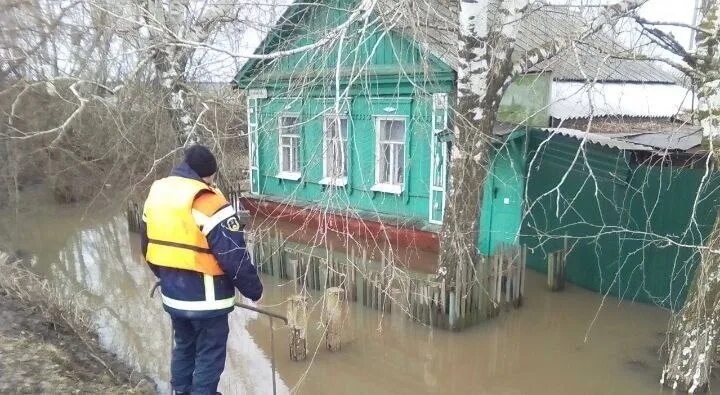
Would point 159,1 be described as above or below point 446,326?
above

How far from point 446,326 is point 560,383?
1471mm

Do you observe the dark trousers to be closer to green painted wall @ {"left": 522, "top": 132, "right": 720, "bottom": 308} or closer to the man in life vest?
the man in life vest

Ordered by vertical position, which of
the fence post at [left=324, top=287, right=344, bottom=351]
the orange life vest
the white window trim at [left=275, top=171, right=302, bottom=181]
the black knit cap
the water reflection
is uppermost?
the black knit cap

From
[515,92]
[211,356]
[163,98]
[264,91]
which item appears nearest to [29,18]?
[163,98]

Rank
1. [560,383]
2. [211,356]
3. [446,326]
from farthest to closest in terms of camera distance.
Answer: [446,326] < [560,383] < [211,356]

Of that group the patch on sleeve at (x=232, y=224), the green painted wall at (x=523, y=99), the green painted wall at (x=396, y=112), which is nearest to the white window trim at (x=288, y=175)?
the green painted wall at (x=396, y=112)

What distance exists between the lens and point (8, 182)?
1382 cm

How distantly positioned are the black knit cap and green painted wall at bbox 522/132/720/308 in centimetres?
385

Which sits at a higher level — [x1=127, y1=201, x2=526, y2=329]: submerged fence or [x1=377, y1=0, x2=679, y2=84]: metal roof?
[x1=377, y1=0, x2=679, y2=84]: metal roof

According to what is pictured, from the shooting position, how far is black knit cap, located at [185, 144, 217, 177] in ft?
10.4

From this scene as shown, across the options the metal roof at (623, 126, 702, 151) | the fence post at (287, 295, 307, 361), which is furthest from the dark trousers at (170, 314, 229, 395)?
the metal roof at (623, 126, 702, 151)

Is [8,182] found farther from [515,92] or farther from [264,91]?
[515,92]

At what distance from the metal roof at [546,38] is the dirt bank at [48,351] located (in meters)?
4.00

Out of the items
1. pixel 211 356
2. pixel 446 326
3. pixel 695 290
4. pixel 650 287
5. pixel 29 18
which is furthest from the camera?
pixel 29 18
